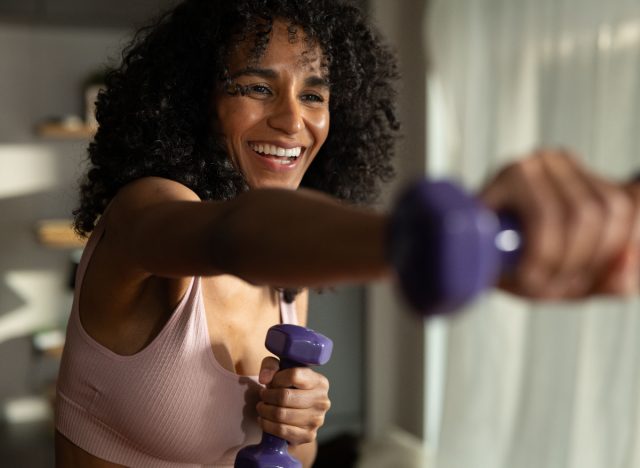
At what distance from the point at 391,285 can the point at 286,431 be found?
1.88 ft

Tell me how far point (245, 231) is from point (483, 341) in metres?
3.06

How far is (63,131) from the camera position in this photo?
5.16m

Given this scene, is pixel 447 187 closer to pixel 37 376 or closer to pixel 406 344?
pixel 406 344

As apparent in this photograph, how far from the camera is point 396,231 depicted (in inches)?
19.1

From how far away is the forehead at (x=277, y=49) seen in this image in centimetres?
135

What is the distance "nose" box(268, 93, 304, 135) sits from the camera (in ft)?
4.45

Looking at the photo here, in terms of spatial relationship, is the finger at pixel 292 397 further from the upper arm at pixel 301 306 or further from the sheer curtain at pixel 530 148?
the sheer curtain at pixel 530 148

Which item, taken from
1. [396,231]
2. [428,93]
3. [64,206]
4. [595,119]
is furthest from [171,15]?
[64,206]

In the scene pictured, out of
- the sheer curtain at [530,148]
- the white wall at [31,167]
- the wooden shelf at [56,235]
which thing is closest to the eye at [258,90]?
the sheer curtain at [530,148]

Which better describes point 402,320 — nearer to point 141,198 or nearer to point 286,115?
point 286,115

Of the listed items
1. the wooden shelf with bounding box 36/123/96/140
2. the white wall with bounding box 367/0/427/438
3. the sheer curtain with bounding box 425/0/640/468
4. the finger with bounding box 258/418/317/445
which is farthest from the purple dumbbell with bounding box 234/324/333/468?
the wooden shelf with bounding box 36/123/96/140

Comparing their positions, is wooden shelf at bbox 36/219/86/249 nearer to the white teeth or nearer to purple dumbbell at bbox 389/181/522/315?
the white teeth

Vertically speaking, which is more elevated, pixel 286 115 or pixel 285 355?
pixel 286 115

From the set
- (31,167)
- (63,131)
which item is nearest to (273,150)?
(63,131)
